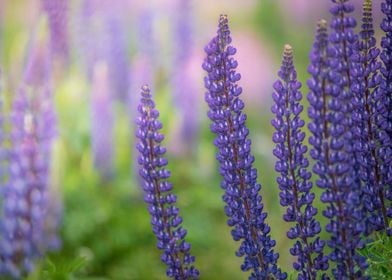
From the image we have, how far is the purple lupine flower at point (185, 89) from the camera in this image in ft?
13.6

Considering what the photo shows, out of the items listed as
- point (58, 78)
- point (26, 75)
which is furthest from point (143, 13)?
point (26, 75)

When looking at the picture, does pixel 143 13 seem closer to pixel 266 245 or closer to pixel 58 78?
pixel 58 78

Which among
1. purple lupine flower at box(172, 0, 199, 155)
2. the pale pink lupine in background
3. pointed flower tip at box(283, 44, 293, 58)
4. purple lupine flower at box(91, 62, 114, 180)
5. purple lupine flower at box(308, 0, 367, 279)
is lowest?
purple lupine flower at box(308, 0, 367, 279)

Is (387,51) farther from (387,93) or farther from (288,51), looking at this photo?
(288,51)

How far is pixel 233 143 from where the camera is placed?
6.93ft

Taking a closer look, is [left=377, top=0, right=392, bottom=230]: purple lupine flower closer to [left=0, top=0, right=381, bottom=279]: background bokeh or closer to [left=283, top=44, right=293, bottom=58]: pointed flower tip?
[left=283, top=44, right=293, bottom=58]: pointed flower tip

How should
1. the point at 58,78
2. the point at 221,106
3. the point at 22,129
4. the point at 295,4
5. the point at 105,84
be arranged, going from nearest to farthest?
the point at 221,106, the point at 22,129, the point at 105,84, the point at 58,78, the point at 295,4

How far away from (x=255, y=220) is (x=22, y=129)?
3.11 ft

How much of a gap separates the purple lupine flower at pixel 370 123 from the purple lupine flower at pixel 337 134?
107 mm

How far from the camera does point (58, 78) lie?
407 centimetres

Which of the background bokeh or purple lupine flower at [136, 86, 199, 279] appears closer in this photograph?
purple lupine flower at [136, 86, 199, 279]

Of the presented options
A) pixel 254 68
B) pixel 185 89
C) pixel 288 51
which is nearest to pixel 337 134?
pixel 288 51

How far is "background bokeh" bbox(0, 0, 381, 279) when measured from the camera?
3703 millimetres

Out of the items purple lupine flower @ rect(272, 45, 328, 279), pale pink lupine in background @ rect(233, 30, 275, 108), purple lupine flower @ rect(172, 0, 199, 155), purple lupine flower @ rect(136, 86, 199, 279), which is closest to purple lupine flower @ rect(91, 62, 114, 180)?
purple lupine flower @ rect(172, 0, 199, 155)
